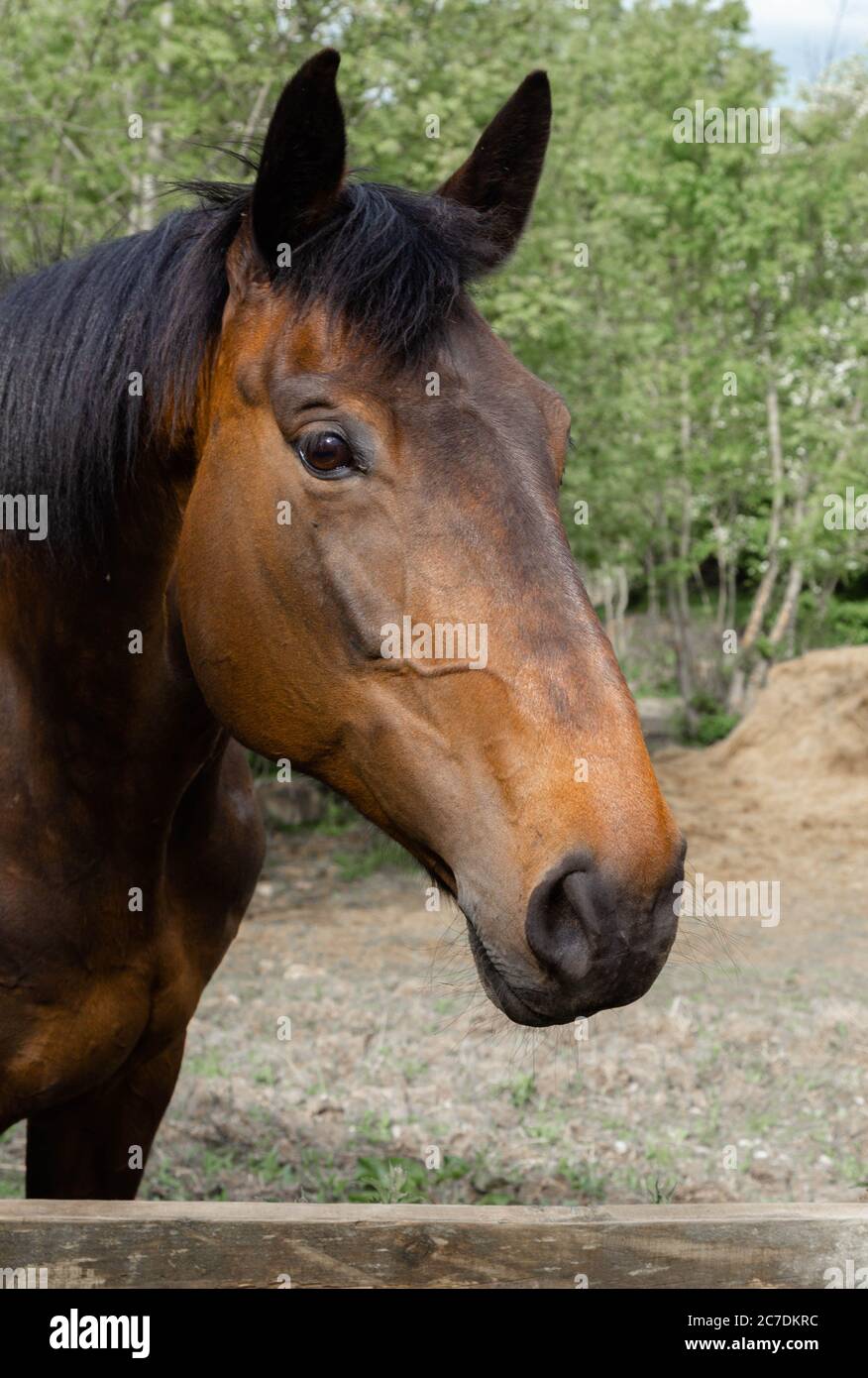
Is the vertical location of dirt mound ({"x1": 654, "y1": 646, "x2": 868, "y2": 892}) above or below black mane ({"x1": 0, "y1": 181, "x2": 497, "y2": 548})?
below

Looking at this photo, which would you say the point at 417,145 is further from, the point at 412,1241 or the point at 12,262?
the point at 412,1241

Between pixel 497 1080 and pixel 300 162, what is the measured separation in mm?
4430

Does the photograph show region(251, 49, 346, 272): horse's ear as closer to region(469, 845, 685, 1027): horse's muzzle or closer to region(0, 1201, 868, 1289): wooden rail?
region(469, 845, 685, 1027): horse's muzzle

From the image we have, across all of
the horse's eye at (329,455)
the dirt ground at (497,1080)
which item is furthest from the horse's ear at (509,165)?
the dirt ground at (497,1080)

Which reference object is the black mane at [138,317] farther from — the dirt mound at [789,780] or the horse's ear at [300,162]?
the dirt mound at [789,780]

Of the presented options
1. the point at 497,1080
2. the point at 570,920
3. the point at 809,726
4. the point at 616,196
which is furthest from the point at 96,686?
the point at 809,726

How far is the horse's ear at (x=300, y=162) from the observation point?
211 cm

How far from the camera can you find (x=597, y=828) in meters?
1.75

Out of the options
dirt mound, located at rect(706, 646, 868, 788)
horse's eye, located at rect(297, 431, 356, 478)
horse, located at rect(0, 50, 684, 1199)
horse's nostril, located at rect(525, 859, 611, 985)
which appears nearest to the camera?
horse's nostril, located at rect(525, 859, 611, 985)

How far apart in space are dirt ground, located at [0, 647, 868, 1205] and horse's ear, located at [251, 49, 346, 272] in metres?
1.38

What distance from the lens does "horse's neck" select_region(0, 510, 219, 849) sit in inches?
102

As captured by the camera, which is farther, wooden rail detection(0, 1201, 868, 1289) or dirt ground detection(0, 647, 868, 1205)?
dirt ground detection(0, 647, 868, 1205)

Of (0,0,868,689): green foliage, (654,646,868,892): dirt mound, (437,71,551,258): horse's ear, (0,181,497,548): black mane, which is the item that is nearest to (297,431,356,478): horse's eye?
(0,181,497,548): black mane
